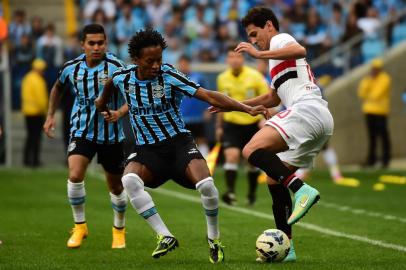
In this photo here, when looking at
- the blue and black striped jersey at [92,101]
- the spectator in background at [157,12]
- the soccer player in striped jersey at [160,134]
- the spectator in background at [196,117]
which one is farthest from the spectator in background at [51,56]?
the soccer player in striped jersey at [160,134]

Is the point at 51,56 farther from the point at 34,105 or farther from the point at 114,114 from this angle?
the point at 114,114

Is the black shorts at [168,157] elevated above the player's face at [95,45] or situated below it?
below

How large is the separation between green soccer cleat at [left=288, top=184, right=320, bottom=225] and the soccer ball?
482 mm

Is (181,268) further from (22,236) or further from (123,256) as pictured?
(22,236)

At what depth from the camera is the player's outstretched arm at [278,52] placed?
8961 millimetres

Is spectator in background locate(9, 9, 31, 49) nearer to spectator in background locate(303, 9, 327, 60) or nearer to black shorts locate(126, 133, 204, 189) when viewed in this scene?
spectator in background locate(303, 9, 327, 60)

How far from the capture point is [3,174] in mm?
22047

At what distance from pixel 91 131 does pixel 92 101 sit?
1.01 feet

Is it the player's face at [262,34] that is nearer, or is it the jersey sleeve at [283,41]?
the jersey sleeve at [283,41]

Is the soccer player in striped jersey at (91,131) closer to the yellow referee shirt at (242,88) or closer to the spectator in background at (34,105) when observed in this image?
the yellow referee shirt at (242,88)

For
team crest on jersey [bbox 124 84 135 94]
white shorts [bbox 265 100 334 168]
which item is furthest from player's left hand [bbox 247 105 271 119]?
team crest on jersey [bbox 124 84 135 94]

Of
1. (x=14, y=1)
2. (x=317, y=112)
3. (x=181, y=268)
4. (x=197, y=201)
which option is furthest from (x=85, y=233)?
(x=14, y=1)

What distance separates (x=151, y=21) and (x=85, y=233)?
1653 cm

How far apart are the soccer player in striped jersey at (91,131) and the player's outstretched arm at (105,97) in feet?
1.77
